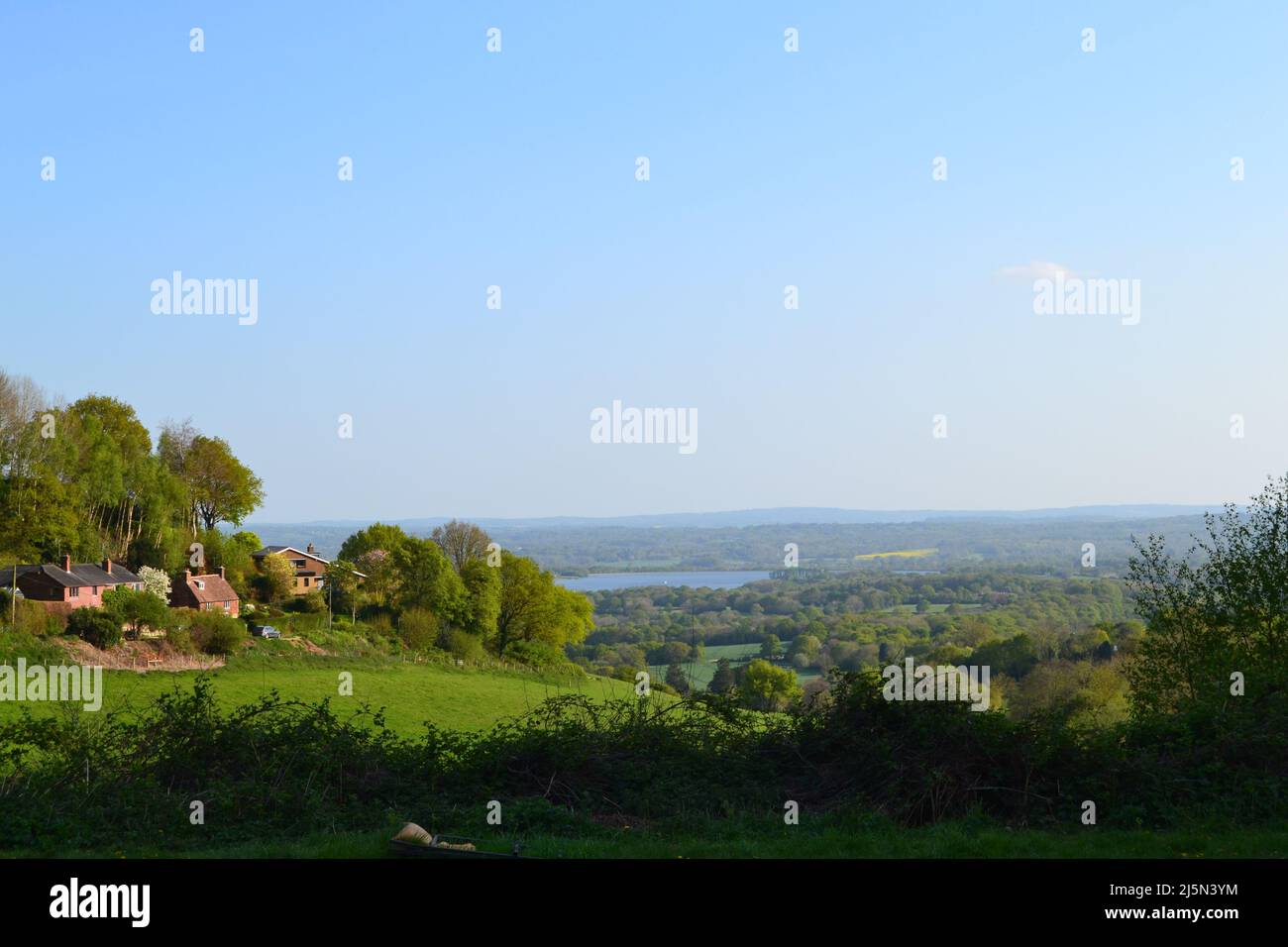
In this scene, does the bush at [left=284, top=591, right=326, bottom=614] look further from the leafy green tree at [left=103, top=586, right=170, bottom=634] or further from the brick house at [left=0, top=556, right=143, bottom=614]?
the leafy green tree at [left=103, top=586, right=170, bottom=634]

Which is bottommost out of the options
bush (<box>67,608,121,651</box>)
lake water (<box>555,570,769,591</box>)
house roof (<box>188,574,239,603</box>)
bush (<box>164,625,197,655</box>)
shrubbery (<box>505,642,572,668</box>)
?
shrubbery (<box>505,642,572,668</box>)

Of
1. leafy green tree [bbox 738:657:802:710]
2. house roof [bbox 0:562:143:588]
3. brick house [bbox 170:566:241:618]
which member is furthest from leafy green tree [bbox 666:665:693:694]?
brick house [bbox 170:566:241:618]

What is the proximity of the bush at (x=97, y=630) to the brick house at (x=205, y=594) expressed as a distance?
756 centimetres

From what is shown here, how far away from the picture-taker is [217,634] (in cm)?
4431

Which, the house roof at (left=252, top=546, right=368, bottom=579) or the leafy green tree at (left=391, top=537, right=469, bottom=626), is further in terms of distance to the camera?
the house roof at (left=252, top=546, right=368, bottom=579)

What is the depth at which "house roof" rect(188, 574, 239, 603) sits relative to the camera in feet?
167

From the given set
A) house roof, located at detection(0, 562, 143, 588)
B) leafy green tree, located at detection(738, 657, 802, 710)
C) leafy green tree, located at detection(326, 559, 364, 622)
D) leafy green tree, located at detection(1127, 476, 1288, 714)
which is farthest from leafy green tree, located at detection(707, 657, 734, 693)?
leafy green tree, located at detection(326, 559, 364, 622)

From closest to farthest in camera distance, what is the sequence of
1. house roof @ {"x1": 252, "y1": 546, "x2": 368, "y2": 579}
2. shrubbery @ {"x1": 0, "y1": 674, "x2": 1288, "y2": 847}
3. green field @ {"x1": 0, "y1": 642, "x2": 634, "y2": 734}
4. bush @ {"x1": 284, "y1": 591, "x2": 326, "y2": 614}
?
shrubbery @ {"x1": 0, "y1": 674, "x2": 1288, "y2": 847}
green field @ {"x1": 0, "y1": 642, "x2": 634, "y2": 734}
bush @ {"x1": 284, "y1": 591, "x2": 326, "y2": 614}
house roof @ {"x1": 252, "y1": 546, "x2": 368, "y2": 579}

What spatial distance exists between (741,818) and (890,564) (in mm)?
90431

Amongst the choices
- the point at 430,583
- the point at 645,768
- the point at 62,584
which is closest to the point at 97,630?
the point at 62,584

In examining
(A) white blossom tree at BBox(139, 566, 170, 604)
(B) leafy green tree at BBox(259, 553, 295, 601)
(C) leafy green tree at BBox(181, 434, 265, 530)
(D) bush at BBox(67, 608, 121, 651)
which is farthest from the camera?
(C) leafy green tree at BBox(181, 434, 265, 530)

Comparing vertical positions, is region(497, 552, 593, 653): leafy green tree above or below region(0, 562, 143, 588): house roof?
below
